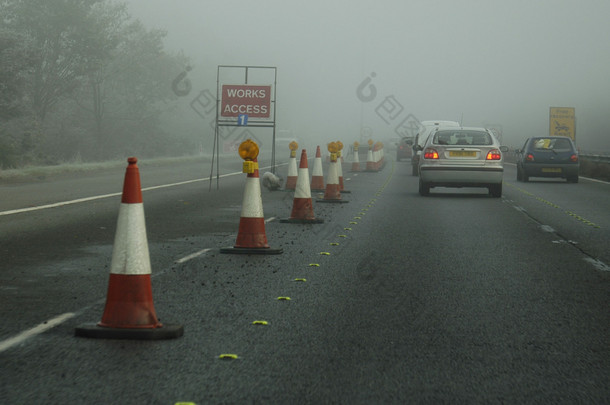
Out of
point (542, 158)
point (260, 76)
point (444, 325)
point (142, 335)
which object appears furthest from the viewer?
point (260, 76)

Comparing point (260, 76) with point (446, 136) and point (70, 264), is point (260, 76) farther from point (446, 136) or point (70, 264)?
point (70, 264)

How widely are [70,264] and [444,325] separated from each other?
4.07 metres

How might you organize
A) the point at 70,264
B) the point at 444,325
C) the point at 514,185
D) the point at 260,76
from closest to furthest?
1. the point at 444,325
2. the point at 70,264
3. the point at 514,185
4. the point at 260,76

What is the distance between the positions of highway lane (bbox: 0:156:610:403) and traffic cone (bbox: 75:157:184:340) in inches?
Answer: 5.6

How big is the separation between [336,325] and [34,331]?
1875 millimetres

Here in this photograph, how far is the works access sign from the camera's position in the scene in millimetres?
25422

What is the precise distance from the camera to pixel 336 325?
19.1 ft

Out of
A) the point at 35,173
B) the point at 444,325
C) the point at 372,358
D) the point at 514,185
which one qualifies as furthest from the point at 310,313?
the point at 514,185

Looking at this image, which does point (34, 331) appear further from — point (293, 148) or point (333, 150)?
point (293, 148)

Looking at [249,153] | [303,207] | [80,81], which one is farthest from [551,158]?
[80,81]

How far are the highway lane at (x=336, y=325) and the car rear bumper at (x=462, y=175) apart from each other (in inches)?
346

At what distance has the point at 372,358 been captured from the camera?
194 inches

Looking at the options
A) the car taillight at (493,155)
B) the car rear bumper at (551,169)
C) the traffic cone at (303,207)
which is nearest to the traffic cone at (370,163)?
the car rear bumper at (551,169)

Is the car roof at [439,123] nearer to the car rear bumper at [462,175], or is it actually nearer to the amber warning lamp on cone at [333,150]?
the car rear bumper at [462,175]
